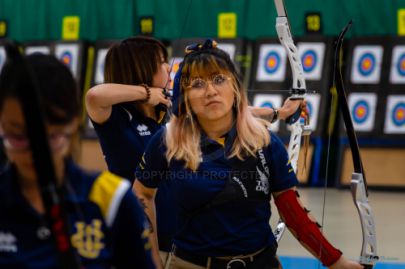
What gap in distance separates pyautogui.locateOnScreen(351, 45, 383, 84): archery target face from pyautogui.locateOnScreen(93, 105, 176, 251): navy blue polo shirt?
5108 millimetres

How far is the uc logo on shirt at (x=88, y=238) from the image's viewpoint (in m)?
1.25

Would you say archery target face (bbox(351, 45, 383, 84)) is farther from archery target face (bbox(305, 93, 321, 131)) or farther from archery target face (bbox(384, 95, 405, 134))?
archery target face (bbox(305, 93, 321, 131))

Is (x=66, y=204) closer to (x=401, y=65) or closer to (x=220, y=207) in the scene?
(x=220, y=207)

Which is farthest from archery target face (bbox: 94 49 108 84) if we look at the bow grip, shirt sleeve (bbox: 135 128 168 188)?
shirt sleeve (bbox: 135 128 168 188)

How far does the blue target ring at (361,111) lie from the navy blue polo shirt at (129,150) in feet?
16.8

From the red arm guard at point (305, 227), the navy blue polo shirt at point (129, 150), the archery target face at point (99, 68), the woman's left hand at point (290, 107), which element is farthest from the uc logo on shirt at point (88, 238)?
the archery target face at point (99, 68)

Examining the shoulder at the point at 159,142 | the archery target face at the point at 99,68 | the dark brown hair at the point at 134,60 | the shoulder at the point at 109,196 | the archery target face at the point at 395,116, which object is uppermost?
the dark brown hair at the point at 134,60

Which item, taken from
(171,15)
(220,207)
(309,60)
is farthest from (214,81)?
(171,15)

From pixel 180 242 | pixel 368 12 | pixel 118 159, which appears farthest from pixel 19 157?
pixel 368 12

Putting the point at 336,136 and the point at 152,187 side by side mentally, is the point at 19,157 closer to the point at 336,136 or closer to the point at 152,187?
the point at 152,187

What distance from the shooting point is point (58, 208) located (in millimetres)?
1066

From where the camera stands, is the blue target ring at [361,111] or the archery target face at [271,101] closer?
the archery target face at [271,101]

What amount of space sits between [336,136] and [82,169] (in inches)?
252

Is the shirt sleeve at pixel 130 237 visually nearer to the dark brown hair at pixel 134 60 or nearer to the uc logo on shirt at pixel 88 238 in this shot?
the uc logo on shirt at pixel 88 238
